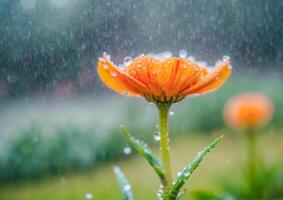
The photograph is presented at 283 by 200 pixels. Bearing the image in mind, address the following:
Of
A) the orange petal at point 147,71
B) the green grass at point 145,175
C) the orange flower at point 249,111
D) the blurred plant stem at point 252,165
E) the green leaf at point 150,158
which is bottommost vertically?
the green leaf at point 150,158

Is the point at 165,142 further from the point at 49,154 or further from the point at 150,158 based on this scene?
the point at 49,154

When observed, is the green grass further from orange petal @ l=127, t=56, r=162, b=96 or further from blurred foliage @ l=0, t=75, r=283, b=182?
orange petal @ l=127, t=56, r=162, b=96

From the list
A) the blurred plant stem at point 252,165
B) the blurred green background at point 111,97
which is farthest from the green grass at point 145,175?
the blurred plant stem at point 252,165

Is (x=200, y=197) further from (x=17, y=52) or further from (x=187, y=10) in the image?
(x=187, y=10)

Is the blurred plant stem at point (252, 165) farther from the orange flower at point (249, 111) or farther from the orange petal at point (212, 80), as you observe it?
the orange petal at point (212, 80)

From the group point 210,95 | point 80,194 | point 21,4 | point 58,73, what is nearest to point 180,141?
point 210,95

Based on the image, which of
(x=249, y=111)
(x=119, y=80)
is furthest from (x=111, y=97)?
(x=119, y=80)

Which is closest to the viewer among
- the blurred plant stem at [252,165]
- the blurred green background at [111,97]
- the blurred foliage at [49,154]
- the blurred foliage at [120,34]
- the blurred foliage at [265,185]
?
the blurred plant stem at [252,165]

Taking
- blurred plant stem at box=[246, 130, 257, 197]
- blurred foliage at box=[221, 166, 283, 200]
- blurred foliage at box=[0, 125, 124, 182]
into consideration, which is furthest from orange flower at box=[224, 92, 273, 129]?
blurred foliage at box=[0, 125, 124, 182]
